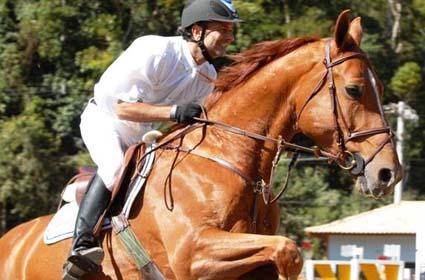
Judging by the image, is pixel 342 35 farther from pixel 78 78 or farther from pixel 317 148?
pixel 78 78

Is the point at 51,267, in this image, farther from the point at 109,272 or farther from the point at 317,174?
the point at 317,174

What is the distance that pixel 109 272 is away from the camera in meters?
6.93

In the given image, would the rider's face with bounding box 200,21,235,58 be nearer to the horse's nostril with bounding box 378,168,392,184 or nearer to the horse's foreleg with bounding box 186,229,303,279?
the horse's foreleg with bounding box 186,229,303,279

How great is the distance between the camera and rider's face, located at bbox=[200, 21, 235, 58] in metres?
6.84

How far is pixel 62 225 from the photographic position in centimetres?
735

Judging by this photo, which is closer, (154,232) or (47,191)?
(154,232)

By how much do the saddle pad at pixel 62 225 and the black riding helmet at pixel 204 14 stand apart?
59.1 inches

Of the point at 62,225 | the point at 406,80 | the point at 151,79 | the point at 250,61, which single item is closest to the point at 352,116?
the point at 250,61

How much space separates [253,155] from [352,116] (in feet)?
2.31

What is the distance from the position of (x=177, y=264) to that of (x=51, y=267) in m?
1.34

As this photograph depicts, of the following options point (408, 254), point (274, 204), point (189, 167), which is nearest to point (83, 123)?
point (189, 167)

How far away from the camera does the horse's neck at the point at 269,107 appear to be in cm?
655

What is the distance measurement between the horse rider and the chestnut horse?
182 mm

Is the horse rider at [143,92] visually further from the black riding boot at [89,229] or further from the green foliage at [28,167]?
the green foliage at [28,167]
